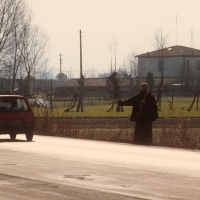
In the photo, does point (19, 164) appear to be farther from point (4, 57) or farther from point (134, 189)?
point (4, 57)

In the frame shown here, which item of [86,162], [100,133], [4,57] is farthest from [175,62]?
[86,162]

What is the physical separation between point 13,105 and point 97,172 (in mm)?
13923

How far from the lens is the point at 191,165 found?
2155 centimetres

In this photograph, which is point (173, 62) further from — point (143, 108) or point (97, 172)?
point (97, 172)

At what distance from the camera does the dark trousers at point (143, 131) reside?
2930cm

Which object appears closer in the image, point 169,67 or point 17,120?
point 17,120

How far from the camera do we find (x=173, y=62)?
180 m

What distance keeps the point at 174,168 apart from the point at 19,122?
12.9 m

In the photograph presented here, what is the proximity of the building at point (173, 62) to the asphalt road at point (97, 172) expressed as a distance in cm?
14218

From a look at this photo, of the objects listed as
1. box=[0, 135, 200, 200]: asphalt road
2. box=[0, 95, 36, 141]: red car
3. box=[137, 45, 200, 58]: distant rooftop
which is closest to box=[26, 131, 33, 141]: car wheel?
box=[0, 95, 36, 141]: red car

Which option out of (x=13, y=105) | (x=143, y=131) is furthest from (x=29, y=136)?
(x=143, y=131)

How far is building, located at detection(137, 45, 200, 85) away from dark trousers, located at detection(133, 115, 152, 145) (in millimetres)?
139068

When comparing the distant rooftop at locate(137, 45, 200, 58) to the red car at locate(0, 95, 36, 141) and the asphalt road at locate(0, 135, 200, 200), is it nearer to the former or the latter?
the red car at locate(0, 95, 36, 141)

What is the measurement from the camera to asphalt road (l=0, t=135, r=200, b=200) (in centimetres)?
1603
